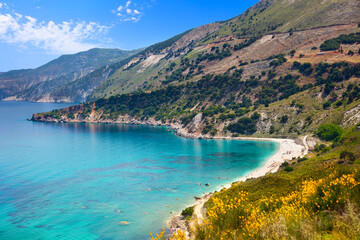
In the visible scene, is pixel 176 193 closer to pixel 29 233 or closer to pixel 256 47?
pixel 29 233

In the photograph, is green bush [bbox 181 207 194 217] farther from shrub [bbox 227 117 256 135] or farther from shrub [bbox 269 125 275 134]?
shrub [bbox 227 117 256 135]

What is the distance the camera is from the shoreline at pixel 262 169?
3466cm

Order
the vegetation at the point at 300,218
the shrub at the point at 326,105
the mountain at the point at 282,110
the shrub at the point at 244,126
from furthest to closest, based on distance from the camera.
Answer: the shrub at the point at 244,126, the shrub at the point at 326,105, the mountain at the point at 282,110, the vegetation at the point at 300,218

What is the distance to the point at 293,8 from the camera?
18775cm

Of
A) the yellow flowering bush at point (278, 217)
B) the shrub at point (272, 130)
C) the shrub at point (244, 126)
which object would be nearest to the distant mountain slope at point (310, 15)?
the shrub at point (244, 126)

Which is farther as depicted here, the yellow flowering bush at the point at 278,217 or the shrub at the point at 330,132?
the shrub at the point at 330,132

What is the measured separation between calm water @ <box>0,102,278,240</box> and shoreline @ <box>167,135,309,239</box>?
219cm

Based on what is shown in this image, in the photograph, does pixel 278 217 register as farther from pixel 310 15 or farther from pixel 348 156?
pixel 310 15

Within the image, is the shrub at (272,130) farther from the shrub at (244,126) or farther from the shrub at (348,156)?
the shrub at (348,156)

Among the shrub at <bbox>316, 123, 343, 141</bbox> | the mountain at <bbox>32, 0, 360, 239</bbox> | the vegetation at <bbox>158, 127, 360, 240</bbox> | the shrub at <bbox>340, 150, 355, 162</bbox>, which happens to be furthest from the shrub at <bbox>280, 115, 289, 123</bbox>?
the vegetation at <bbox>158, 127, 360, 240</bbox>

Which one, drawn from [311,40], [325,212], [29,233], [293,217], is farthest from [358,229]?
[311,40]

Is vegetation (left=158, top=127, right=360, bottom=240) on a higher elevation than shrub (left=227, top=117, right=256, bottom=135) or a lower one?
higher

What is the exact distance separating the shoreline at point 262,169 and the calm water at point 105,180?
219 centimetres

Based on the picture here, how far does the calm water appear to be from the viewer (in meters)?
36.4
